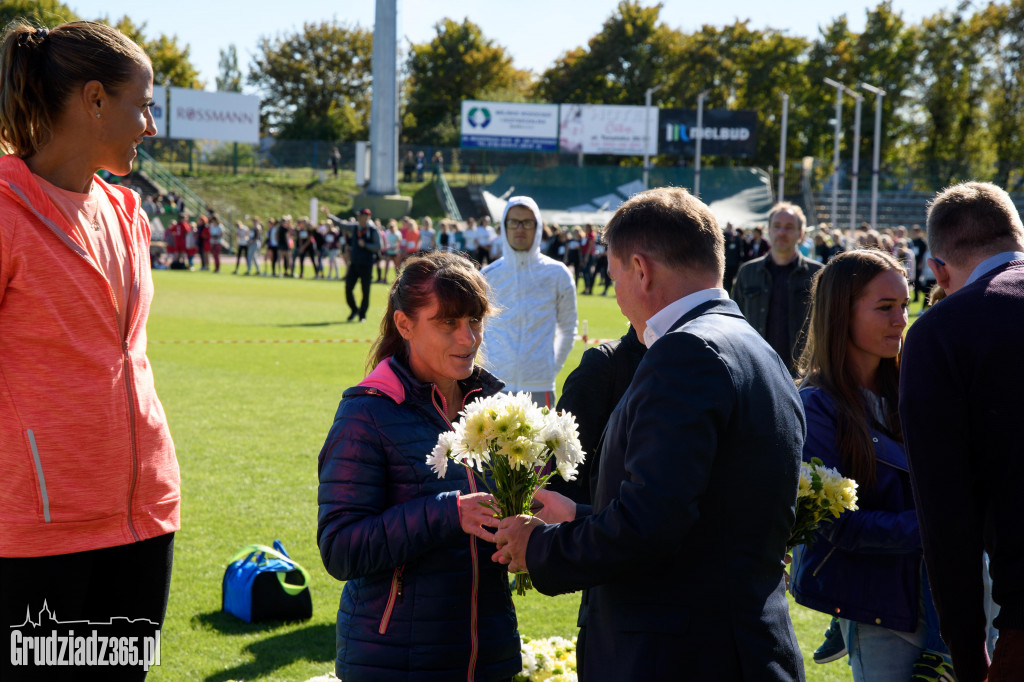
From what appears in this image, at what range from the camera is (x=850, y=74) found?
69.7 m

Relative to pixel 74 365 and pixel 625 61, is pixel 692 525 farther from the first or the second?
pixel 625 61

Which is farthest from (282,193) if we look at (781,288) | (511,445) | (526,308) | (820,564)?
(511,445)

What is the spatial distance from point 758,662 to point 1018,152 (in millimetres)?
71059

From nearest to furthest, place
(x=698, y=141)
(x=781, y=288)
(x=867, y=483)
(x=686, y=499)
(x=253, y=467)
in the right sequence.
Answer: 1. (x=686, y=499)
2. (x=867, y=483)
3. (x=781, y=288)
4. (x=253, y=467)
5. (x=698, y=141)

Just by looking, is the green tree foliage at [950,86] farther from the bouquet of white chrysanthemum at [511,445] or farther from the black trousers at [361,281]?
the bouquet of white chrysanthemum at [511,445]

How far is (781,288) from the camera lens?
7.88 metres

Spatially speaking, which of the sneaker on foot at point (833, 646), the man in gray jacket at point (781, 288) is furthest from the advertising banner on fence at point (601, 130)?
the sneaker on foot at point (833, 646)

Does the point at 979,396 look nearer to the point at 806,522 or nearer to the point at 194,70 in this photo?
the point at 806,522

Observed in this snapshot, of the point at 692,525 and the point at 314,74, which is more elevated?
the point at 314,74

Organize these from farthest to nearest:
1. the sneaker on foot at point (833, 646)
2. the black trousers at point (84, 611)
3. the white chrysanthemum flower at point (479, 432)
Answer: the sneaker on foot at point (833, 646) → the white chrysanthemum flower at point (479, 432) → the black trousers at point (84, 611)

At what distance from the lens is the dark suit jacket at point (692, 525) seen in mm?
2299

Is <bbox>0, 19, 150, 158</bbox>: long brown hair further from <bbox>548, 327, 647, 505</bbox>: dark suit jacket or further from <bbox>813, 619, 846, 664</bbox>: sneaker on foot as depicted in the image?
<bbox>813, 619, 846, 664</bbox>: sneaker on foot

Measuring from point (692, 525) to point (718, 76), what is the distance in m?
75.9

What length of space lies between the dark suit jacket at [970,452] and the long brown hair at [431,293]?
1409 millimetres
